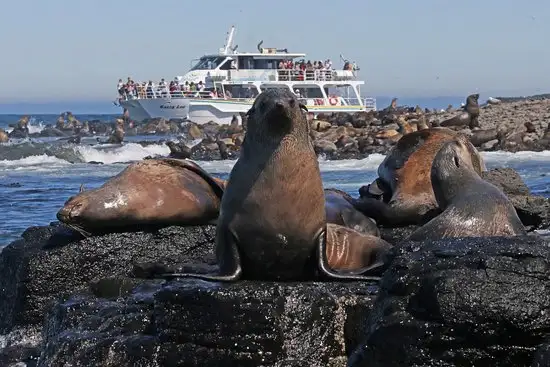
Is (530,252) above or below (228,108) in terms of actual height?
above

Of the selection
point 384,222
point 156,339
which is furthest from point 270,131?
point 384,222

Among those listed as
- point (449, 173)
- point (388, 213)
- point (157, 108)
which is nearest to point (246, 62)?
point (157, 108)

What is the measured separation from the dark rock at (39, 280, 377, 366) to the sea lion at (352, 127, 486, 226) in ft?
8.84

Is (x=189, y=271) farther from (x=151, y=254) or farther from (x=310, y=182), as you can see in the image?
(x=151, y=254)

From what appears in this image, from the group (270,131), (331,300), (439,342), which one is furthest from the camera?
(270,131)

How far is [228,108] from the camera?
2151 inches

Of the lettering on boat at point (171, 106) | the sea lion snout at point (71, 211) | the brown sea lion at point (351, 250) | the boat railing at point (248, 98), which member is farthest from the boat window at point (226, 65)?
the brown sea lion at point (351, 250)

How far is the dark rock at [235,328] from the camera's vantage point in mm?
5340

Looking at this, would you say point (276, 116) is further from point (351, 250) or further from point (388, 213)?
point (388, 213)

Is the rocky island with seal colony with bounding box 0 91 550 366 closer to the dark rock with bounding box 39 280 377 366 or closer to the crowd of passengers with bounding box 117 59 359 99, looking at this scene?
the dark rock with bounding box 39 280 377 366

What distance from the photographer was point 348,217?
8.22m

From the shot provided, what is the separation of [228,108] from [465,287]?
50413mm

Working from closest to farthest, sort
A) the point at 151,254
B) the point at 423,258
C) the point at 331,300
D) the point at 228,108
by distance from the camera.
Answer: the point at 423,258 < the point at 331,300 < the point at 151,254 < the point at 228,108

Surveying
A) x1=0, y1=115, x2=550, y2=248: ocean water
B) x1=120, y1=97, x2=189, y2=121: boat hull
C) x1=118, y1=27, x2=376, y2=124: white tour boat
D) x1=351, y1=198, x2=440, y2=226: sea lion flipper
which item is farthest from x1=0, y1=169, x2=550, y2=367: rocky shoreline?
x1=120, y1=97, x2=189, y2=121: boat hull
